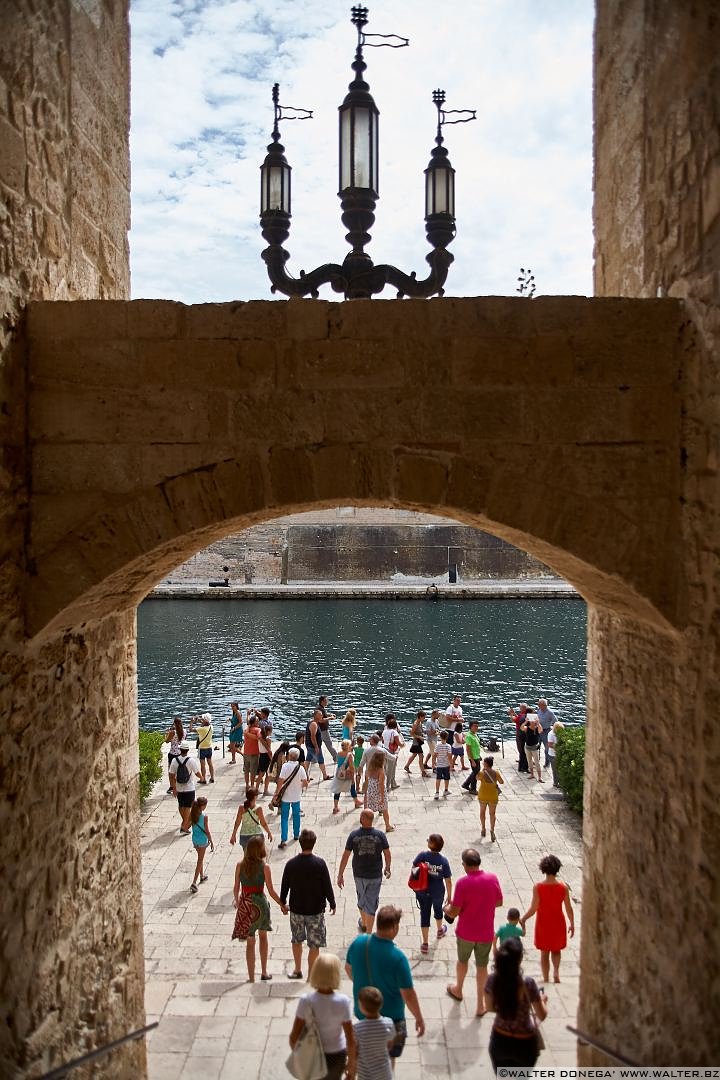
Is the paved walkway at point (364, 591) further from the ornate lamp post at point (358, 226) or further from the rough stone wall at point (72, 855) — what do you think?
the rough stone wall at point (72, 855)

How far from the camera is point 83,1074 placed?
4.14 m

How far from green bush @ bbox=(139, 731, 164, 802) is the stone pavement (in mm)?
174

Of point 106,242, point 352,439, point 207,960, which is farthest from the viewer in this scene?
point 207,960

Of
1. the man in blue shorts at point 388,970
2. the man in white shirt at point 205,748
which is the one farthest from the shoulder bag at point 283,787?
the man in blue shorts at point 388,970

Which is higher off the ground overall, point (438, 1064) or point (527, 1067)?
point (527, 1067)

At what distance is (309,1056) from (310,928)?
2.04 m

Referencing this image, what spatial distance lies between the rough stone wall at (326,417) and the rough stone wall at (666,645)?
0.29 metres

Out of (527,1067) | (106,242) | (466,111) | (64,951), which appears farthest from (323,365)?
(466,111)

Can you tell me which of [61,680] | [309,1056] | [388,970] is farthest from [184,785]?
[309,1056]

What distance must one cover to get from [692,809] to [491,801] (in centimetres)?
551

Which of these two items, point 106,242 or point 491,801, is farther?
point 491,801

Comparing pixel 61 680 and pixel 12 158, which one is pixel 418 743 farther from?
pixel 12 158

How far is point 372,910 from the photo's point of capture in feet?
20.8

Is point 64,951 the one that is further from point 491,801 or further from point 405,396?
point 491,801
